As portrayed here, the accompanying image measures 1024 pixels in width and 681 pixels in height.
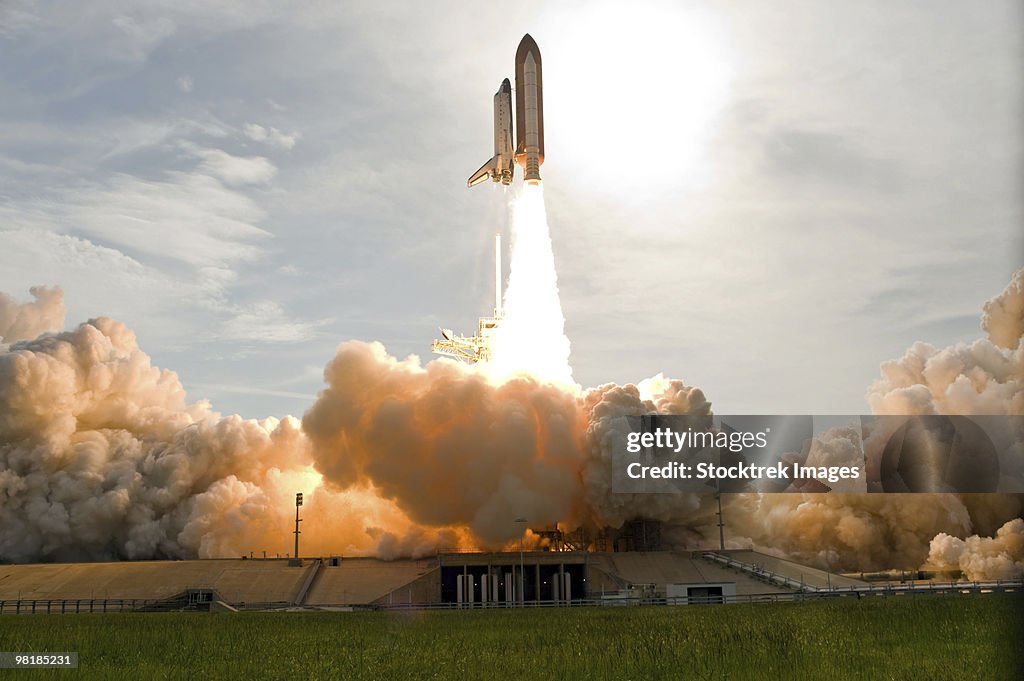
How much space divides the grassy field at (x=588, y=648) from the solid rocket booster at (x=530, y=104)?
4861 cm

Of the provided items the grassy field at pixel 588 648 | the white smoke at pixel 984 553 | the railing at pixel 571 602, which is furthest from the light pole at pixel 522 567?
the grassy field at pixel 588 648

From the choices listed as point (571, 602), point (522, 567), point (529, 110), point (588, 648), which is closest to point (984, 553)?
point (571, 602)

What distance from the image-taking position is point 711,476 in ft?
280

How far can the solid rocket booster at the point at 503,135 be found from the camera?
90.9 meters

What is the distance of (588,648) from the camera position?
28.5 meters

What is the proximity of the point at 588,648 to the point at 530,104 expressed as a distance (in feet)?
203

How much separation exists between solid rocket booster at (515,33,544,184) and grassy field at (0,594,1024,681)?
1914 inches

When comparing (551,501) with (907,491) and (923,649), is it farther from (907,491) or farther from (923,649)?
(923,649)

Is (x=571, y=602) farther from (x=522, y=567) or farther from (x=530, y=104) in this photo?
(x=530, y=104)

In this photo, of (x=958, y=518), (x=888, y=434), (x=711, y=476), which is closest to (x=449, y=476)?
(x=711, y=476)

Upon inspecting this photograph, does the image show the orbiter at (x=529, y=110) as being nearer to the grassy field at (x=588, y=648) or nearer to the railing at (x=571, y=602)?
the railing at (x=571, y=602)

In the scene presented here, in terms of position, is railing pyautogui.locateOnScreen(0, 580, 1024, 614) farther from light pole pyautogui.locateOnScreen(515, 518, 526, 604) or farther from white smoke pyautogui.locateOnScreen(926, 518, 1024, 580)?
white smoke pyautogui.locateOnScreen(926, 518, 1024, 580)

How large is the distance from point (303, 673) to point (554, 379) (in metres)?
72.4

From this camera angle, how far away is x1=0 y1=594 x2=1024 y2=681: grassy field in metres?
22.2
